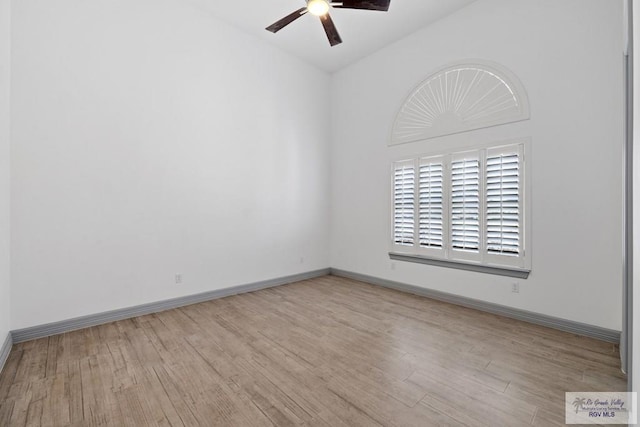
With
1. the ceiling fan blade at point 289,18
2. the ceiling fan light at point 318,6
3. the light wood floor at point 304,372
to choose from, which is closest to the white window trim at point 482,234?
the light wood floor at point 304,372

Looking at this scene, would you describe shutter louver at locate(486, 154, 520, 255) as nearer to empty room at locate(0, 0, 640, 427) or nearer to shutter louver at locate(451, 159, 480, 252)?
empty room at locate(0, 0, 640, 427)

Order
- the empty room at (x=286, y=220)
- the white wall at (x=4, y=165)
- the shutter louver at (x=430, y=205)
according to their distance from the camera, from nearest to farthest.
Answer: the empty room at (x=286, y=220) < the white wall at (x=4, y=165) < the shutter louver at (x=430, y=205)

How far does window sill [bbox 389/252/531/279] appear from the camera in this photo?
3239 mm

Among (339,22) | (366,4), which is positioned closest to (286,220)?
(339,22)

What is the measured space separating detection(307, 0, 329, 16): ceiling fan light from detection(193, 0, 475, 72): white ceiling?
1.10 metres

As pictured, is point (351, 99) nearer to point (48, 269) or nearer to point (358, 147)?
point (358, 147)

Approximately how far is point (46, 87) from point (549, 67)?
5075 millimetres

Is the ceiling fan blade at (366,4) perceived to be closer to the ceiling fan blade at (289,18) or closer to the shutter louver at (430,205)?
the ceiling fan blade at (289,18)

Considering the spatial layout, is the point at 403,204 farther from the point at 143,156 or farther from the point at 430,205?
the point at 143,156

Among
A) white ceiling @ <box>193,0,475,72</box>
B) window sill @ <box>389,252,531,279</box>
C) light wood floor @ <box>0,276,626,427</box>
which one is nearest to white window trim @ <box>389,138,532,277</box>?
window sill @ <box>389,252,531,279</box>

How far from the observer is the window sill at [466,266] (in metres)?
3.24

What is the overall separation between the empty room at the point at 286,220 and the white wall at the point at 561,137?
2 centimetres

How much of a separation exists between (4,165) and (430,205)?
4.55m

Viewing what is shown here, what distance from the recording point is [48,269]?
9.28 ft
